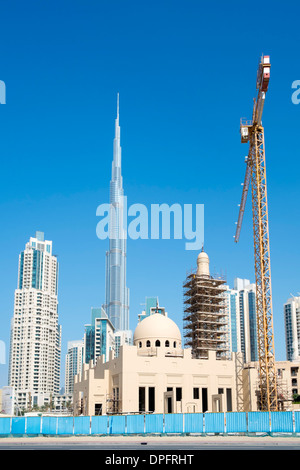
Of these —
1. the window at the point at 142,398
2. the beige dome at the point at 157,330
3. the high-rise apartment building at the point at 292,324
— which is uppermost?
the high-rise apartment building at the point at 292,324

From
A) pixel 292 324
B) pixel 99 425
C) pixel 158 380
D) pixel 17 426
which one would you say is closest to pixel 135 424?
pixel 99 425

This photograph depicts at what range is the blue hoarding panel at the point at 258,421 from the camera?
123 feet

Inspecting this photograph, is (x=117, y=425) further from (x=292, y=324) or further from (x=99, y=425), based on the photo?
(x=292, y=324)

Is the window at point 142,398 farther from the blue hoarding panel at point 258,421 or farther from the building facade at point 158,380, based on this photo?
the blue hoarding panel at point 258,421

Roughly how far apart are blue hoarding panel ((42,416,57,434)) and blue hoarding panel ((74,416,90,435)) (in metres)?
1.60

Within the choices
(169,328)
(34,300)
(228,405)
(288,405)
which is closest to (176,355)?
(169,328)

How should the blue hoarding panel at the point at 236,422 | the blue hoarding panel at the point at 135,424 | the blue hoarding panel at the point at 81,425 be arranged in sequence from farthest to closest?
the blue hoarding panel at the point at 81,425
the blue hoarding panel at the point at 135,424
the blue hoarding panel at the point at 236,422

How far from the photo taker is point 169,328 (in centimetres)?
7794

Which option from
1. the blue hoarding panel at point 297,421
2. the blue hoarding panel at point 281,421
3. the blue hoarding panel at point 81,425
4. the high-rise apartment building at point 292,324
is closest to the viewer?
the blue hoarding panel at point 297,421

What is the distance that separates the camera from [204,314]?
281 ft

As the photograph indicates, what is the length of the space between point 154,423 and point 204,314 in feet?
155

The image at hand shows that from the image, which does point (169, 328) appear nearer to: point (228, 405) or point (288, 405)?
point (228, 405)

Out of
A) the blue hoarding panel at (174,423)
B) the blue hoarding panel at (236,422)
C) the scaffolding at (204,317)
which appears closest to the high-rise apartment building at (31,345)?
the scaffolding at (204,317)
